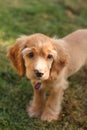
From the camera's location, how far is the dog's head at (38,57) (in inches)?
160

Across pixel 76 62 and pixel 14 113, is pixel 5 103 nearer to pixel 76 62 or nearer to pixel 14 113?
Answer: pixel 14 113

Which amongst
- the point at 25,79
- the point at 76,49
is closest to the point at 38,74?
the point at 76,49

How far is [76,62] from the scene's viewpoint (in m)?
5.07

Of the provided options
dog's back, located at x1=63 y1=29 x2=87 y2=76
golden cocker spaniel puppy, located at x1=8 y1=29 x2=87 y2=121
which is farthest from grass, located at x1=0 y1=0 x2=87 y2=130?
dog's back, located at x1=63 y1=29 x2=87 y2=76

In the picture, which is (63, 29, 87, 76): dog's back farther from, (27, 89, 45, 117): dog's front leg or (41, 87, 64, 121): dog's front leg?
(27, 89, 45, 117): dog's front leg

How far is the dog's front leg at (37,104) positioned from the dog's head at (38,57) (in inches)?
22.9

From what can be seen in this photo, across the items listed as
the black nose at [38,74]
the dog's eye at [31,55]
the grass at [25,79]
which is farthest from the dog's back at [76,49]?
the black nose at [38,74]

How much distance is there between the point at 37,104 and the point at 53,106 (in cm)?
25

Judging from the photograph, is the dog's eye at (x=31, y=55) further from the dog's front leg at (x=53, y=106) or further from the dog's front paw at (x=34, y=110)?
the dog's front paw at (x=34, y=110)

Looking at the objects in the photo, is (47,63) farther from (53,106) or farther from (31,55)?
(53,106)

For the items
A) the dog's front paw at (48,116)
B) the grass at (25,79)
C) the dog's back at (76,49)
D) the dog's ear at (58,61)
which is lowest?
the grass at (25,79)

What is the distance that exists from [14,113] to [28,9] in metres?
4.00

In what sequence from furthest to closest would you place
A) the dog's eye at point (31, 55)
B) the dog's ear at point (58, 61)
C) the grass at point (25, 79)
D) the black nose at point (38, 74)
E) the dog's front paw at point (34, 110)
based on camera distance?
the dog's front paw at point (34, 110)
the grass at point (25, 79)
the dog's ear at point (58, 61)
the dog's eye at point (31, 55)
the black nose at point (38, 74)

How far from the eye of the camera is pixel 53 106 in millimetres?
4871
